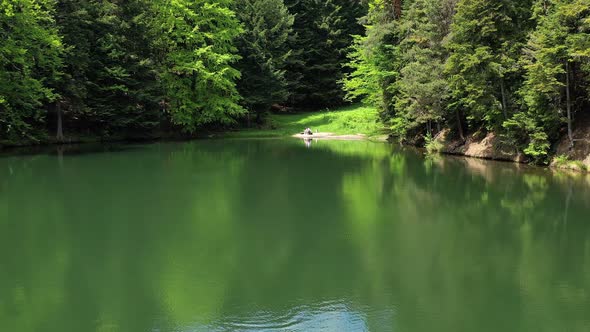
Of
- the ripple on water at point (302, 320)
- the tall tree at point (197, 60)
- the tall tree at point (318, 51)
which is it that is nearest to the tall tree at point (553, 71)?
the ripple on water at point (302, 320)

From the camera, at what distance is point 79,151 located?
29094mm

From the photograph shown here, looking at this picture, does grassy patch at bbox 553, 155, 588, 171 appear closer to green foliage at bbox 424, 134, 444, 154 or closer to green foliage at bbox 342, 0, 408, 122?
green foliage at bbox 424, 134, 444, 154

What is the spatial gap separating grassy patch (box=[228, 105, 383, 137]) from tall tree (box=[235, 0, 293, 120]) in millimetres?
2444

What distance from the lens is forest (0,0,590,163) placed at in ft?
70.6

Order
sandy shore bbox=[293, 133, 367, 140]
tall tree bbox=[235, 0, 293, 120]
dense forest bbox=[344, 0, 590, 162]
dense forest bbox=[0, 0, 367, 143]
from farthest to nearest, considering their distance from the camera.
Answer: tall tree bbox=[235, 0, 293, 120] < sandy shore bbox=[293, 133, 367, 140] < dense forest bbox=[0, 0, 367, 143] < dense forest bbox=[344, 0, 590, 162]

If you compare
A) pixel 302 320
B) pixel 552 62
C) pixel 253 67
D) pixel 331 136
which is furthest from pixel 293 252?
pixel 253 67

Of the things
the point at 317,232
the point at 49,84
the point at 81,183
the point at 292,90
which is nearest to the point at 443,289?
the point at 317,232

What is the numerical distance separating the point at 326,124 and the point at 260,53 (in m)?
8.62

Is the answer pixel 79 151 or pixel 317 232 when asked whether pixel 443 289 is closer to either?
pixel 317 232

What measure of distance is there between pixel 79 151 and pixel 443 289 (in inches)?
1008

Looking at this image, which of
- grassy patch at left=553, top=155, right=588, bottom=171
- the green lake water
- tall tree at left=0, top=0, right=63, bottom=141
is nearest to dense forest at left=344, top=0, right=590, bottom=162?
grassy patch at left=553, top=155, right=588, bottom=171

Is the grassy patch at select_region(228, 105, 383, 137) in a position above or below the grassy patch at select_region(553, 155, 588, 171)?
above

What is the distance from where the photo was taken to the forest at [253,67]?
70.6ft

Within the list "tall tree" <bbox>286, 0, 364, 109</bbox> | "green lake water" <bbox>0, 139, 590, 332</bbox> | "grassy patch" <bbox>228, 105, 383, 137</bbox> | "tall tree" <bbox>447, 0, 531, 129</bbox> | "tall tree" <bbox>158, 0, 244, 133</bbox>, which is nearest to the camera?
"green lake water" <bbox>0, 139, 590, 332</bbox>
